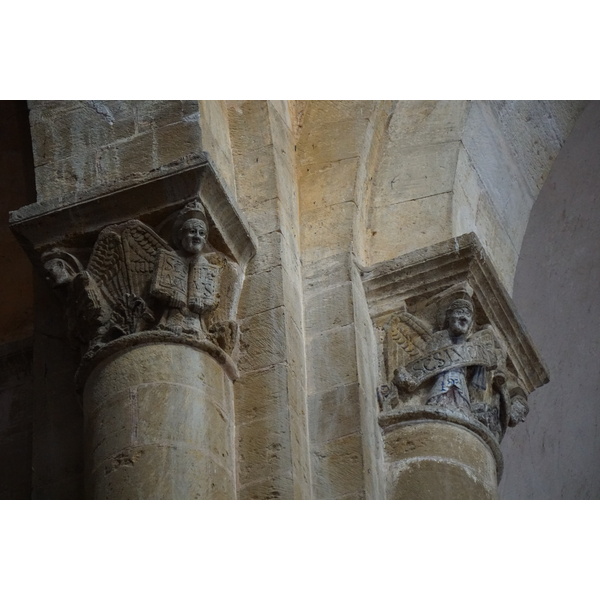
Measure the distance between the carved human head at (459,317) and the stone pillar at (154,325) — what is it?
727 millimetres

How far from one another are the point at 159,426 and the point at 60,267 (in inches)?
31.3

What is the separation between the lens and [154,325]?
632 cm

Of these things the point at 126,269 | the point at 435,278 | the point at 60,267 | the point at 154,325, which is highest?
the point at 435,278

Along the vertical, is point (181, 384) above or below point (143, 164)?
below

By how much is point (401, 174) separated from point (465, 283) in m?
0.68

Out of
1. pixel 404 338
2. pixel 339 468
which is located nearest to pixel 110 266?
pixel 339 468

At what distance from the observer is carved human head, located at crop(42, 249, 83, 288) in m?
6.55

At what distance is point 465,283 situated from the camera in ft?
22.9

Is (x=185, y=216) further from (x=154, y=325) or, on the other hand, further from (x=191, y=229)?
(x=154, y=325)

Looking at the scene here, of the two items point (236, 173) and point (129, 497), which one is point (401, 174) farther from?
point (129, 497)

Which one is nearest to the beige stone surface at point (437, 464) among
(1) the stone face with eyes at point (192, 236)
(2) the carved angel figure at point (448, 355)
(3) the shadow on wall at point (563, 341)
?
(2) the carved angel figure at point (448, 355)

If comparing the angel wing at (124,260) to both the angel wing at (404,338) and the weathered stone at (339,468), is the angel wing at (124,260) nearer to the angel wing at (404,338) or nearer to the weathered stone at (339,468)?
the weathered stone at (339,468)

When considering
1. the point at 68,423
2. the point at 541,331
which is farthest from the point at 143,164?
the point at 541,331

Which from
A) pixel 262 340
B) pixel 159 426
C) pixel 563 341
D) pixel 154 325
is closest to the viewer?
pixel 159 426
